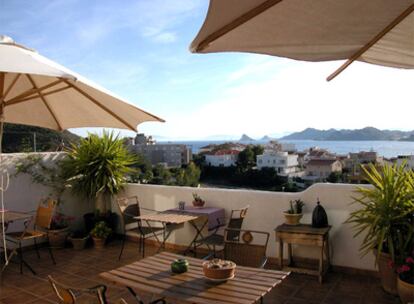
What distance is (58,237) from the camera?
251 inches

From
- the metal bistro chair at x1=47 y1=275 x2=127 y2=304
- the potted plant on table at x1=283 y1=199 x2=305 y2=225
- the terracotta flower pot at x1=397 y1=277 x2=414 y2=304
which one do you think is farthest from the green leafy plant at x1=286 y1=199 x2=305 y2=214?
the metal bistro chair at x1=47 y1=275 x2=127 y2=304

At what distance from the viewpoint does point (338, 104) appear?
47.5 ft

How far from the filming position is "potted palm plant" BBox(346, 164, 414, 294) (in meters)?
3.95

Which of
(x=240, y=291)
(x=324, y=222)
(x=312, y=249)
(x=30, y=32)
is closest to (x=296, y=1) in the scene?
(x=240, y=291)

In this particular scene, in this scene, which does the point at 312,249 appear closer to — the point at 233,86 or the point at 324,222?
the point at 324,222

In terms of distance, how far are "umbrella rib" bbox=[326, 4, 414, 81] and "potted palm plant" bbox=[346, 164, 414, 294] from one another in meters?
2.14

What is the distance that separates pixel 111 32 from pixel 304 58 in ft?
27.4

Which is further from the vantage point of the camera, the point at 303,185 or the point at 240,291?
the point at 303,185

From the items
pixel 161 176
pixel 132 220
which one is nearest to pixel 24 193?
pixel 132 220

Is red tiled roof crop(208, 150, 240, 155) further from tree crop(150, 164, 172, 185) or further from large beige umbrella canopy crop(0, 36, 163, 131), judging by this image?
large beige umbrella canopy crop(0, 36, 163, 131)

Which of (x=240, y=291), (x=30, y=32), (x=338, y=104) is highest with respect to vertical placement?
(x=30, y=32)

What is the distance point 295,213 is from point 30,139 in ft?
16.7

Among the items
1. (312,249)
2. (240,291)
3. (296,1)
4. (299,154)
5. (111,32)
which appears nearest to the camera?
(296,1)

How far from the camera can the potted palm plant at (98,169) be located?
6.55 meters
